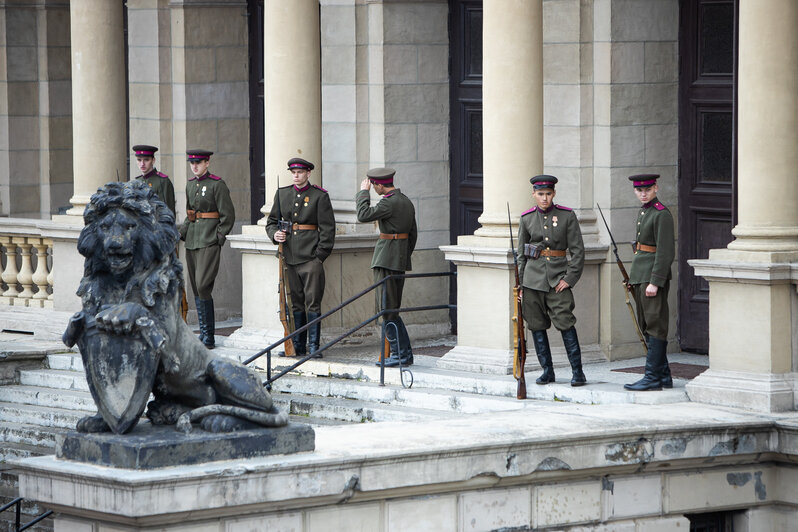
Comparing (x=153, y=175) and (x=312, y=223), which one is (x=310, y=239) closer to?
(x=312, y=223)

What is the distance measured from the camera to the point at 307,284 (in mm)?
16250

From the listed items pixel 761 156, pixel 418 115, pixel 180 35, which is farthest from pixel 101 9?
pixel 761 156

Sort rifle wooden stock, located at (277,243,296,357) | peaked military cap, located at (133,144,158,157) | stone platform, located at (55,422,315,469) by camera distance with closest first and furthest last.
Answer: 1. stone platform, located at (55,422,315,469)
2. rifle wooden stock, located at (277,243,296,357)
3. peaked military cap, located at (133,144,158,157)

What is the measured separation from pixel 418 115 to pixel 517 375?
4.60 metres

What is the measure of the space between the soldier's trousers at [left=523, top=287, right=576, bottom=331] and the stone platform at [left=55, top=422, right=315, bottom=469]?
4.76 meters

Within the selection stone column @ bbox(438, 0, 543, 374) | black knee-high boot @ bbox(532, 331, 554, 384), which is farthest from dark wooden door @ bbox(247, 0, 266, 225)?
black knee-high boot @ bbox(532, 331, 554, 384)

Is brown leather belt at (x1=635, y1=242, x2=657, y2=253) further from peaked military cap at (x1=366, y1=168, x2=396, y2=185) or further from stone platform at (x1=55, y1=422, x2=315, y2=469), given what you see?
stone platform at (x1=55, y1=422, x2=315, y2=469)

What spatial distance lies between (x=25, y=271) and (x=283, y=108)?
421cm

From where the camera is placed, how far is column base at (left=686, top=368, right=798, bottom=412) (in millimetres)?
12641

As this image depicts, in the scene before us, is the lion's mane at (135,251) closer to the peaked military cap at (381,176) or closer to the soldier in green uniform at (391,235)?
→ the soldier in green uniform at (391,235)

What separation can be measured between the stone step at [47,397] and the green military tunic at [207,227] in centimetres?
200

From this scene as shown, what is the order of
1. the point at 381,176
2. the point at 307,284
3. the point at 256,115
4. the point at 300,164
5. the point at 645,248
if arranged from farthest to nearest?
the point at 256,115 < the point at 307,284 < the point at 300,164 < the point at 381,176 < the point at 645,248

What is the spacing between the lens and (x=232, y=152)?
19.8m

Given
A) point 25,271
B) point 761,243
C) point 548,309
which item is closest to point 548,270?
point 548,309
